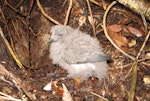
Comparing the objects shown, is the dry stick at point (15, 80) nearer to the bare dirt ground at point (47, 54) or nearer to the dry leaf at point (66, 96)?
the bare dirt ground at point (47, 54)

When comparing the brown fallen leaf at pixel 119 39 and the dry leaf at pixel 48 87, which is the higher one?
the brown fallen leaf at pixel 119 39

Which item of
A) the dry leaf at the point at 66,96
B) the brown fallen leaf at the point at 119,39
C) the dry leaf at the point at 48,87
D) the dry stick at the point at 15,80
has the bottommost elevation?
the dry leaf at the point at 66,96

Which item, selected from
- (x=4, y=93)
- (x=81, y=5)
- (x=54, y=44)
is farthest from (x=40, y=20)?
(x=4, y=93)

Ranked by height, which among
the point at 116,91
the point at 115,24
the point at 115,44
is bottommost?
the point at 116,91

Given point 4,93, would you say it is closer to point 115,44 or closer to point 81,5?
point 115,44

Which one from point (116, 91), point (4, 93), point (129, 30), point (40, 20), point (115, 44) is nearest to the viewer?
point (4, 93)

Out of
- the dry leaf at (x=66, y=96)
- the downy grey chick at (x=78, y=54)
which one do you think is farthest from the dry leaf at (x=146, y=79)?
the dry leaf at (x=66, y=96)

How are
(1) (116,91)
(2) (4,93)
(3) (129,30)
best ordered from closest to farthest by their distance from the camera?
(2) (4,93) < (1) (116,91) < (3) (129,30)
